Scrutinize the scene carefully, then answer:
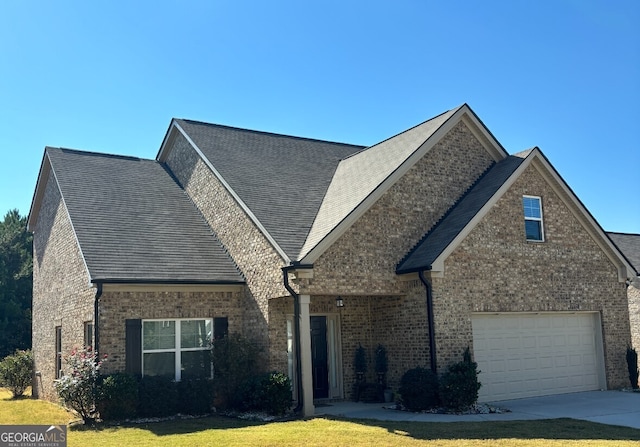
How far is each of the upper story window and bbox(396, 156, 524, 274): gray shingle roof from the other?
43.1 inches

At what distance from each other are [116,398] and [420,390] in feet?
23.8

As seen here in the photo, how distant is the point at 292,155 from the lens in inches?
916

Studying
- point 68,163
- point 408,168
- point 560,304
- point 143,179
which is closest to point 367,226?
point 408,168

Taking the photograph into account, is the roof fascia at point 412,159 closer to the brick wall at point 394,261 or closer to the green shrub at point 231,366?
the brick wall at point 394,261

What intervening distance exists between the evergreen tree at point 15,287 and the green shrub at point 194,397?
26.0 m

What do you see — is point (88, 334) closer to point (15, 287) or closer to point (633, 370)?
point (633, 370)

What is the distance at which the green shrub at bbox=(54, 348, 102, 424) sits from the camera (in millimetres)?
14836

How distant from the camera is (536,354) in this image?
728 inches

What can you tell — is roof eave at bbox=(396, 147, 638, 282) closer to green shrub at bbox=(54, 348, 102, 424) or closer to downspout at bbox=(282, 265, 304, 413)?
downspout at bbox=(282, 265, 304, 413)

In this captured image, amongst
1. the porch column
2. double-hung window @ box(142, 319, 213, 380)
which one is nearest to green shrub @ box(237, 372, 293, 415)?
the porch column

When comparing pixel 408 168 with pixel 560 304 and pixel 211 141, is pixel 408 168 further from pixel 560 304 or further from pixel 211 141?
pixel 211 141

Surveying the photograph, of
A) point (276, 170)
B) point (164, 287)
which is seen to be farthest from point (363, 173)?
point (164, 287)

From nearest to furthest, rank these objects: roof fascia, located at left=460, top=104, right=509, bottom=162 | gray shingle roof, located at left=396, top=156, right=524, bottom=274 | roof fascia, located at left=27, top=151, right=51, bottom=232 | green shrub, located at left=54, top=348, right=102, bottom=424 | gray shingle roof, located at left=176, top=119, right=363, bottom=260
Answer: green shrub, located at left=54, top=348, right=102, bottom=424 → gray shingle roof, located at left=396, top=156, right=524, bottom=274 → gray shingle roof, located at left=176, top=119, right=363, bottom=260 → roof fascia, located at left=460, top=104, right=509, bottom=162 → roof fascia, located at left=27, top=151, right=51, bottom=232

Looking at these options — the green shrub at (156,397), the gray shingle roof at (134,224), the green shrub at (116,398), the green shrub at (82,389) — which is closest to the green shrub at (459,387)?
the gray shingle roof at (134,224)
